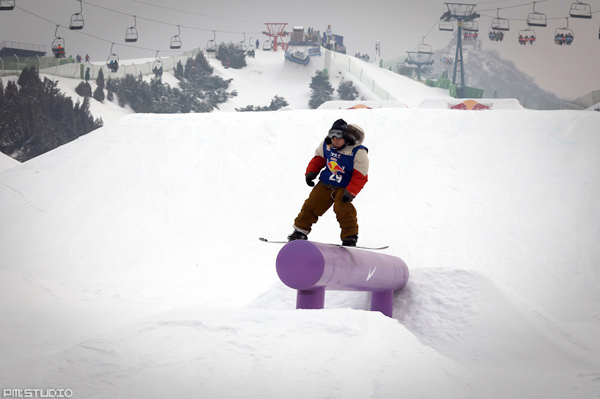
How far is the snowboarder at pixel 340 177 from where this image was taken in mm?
6285

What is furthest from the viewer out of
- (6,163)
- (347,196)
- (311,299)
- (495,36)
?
(495,36)

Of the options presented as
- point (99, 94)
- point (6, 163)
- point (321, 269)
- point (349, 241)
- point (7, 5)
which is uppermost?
point (7, 5)

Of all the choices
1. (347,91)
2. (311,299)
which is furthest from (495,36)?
(311,299)

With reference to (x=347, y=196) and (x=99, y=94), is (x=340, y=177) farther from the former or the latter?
(x=99, y=94)

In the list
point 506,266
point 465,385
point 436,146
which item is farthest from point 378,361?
point 436,146

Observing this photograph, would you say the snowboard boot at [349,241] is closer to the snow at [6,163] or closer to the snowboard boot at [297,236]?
the snowboard boot at [297,236]

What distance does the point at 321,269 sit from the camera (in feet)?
18.6

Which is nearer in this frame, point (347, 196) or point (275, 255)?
point (347, 196)

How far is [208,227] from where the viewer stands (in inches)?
576

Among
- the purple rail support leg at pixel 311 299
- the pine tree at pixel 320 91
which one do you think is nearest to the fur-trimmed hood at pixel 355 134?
the purple rail support leg at pixel 311 299

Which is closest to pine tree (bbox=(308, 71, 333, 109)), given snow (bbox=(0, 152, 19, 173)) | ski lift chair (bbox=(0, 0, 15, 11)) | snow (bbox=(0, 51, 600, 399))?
ski lift chair (bbox=(0, 0, 15, 11))

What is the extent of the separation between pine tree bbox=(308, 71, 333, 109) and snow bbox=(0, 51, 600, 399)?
35.7m

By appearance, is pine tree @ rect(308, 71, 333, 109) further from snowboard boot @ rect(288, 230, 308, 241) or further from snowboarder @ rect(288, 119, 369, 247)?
snowboard boot @ rect(288, 230, 308, 241)

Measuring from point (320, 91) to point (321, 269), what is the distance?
50989 mm
